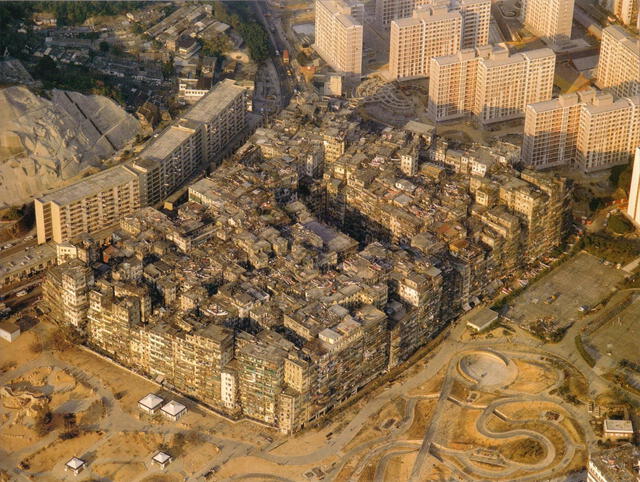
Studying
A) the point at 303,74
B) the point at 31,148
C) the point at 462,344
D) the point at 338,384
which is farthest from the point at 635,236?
the point at 31,148

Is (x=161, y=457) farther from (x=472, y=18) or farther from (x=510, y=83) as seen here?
(x=472, y=18)

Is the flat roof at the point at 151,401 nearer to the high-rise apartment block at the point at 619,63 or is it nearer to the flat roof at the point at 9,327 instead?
the flat roof at the point at 9,327

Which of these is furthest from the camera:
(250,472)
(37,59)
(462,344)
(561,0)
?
(561,0)

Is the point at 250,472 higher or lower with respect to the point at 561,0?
lower

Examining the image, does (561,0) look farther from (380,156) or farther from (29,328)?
(29,328)

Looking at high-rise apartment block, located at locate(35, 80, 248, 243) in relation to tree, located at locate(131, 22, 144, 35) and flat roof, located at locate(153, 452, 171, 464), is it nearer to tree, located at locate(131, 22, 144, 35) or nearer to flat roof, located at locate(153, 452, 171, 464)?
tree, located at locate(131, 22, 144, 35)

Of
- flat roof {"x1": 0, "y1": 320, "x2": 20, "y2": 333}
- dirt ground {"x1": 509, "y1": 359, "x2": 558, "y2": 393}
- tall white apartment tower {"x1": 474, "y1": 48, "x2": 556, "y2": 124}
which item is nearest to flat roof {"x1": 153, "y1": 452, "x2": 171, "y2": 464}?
flat roof {"x1": 0, "y1": 320, "x2": 20, "y2": 333}
